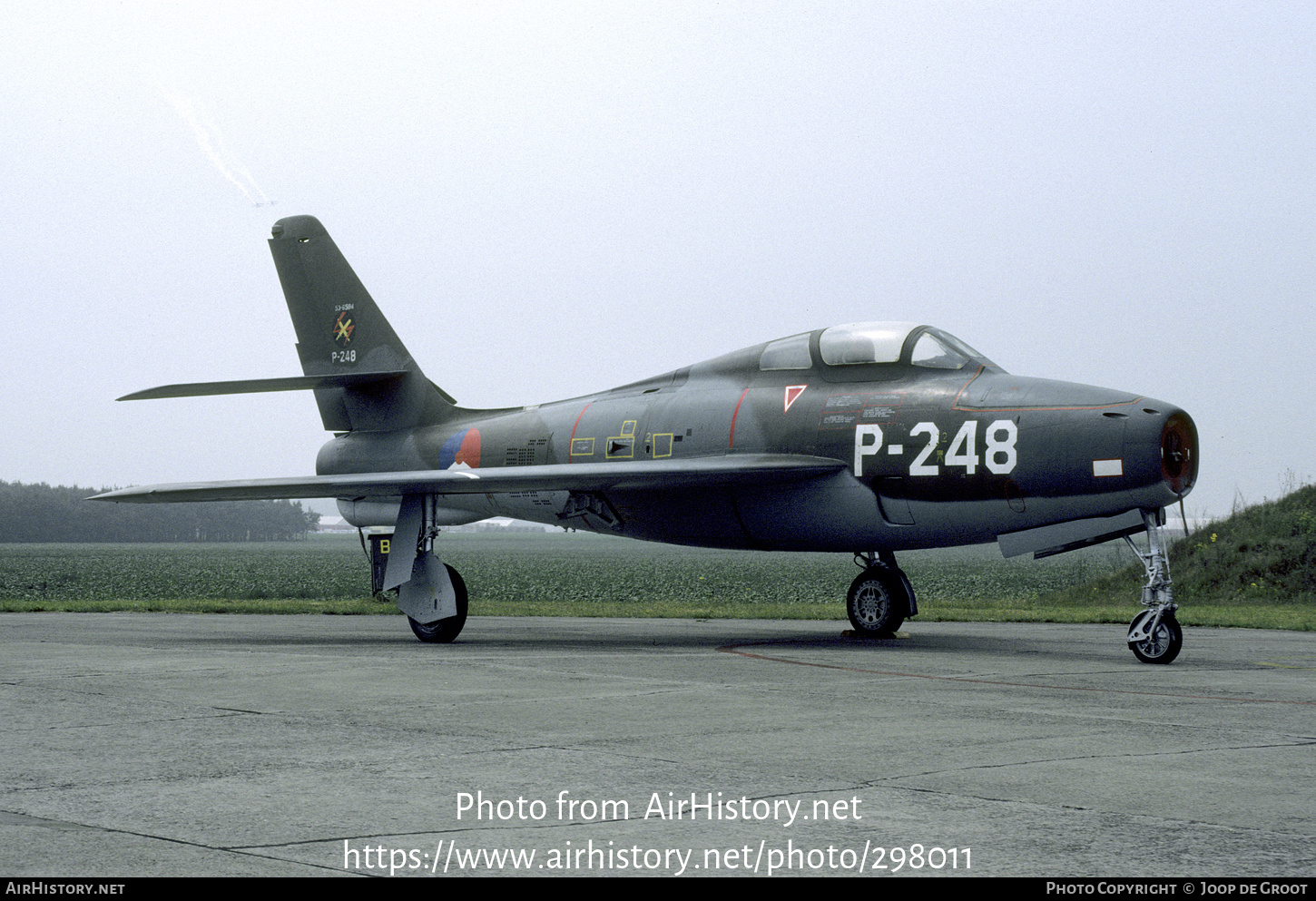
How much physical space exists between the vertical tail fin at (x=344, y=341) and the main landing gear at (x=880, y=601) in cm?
705

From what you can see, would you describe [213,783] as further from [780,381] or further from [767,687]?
[780,381]

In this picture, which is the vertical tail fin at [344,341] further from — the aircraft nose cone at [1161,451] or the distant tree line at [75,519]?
the distant tree line at [75,519]

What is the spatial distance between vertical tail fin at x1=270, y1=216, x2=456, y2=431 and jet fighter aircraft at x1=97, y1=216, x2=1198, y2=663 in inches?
25.9

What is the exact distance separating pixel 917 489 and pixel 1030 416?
1.45 meters

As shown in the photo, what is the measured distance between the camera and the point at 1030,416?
1316 cm

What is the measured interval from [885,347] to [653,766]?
9174 millimetres

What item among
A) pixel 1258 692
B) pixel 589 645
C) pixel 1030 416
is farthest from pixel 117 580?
pixel 1258 692

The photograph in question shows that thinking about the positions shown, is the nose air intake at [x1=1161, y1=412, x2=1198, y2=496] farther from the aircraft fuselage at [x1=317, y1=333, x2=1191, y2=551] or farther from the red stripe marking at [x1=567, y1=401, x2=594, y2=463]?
the red stripe marking at [x1=567, y1=401, x2=594, y2=463]

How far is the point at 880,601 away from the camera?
622 inches

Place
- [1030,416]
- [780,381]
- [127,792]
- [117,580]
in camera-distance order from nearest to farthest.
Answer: [127,792] → [1030,416] → [780,381] → [117,580]

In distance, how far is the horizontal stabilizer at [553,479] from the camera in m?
14.5

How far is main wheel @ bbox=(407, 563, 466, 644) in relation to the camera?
49.7 feet

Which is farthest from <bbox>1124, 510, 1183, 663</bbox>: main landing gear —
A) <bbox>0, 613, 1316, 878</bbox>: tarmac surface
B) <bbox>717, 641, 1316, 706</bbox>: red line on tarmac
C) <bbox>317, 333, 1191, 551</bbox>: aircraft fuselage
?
<bbox>717, 641, 1316, 706</bbox>: red line on tarmac

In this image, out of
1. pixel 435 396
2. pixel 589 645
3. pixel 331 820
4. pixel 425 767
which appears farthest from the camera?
pixel 435 396
